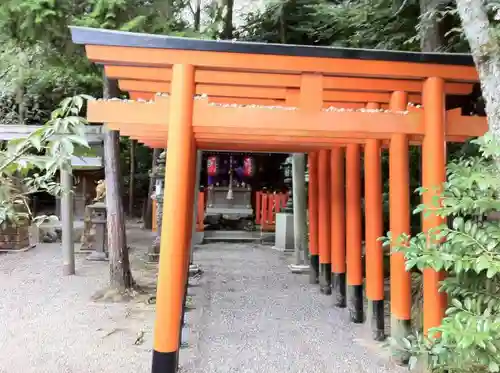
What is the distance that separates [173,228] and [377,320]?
2.53 m

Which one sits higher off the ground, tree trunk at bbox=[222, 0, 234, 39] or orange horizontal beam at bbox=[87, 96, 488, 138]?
tree trunk at bbox=[222, 0, 234, 39]

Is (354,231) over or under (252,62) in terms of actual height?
under

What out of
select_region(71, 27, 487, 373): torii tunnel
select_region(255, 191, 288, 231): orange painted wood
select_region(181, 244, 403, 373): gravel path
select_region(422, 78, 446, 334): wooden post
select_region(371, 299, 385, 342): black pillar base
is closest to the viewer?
select_region(71, 27, 487, 373): torii tunnel

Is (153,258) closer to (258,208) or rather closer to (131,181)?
(258,208)

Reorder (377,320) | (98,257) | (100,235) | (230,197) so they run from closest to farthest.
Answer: (377,320) → (98,257) → (100,235) → (230,197)

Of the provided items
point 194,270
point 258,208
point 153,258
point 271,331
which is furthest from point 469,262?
point 258,208

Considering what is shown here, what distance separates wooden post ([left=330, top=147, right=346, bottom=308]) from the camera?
6.01 m

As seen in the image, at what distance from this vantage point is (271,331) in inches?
197

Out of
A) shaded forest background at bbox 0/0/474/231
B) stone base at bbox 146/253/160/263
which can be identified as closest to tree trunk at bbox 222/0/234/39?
shaded forest background at bbox 0/0/474/231

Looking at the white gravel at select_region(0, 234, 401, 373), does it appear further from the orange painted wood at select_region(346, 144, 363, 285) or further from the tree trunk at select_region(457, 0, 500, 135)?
the tree trunk at select_region(457, 0, 500, 135)

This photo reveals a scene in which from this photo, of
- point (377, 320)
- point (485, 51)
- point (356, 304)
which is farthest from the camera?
point (356, 304)

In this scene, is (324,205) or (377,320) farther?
(324,205)

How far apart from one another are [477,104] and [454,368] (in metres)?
3.89

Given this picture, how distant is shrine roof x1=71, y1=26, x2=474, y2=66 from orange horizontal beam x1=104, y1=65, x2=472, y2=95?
0.78ft
